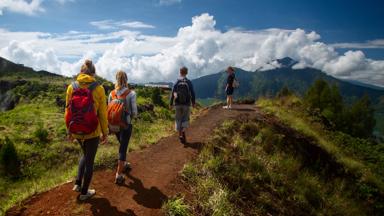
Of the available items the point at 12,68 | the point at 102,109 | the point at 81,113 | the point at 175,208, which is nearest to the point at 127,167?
the point at 175,208

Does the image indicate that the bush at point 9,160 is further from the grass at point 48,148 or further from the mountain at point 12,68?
the mountain at point 12,68

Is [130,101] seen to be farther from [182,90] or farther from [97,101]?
[182,90]

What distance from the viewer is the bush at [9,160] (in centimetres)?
1812

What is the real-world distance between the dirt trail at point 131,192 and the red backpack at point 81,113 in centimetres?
158

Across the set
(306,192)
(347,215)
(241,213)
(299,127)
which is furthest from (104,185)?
(299,127)

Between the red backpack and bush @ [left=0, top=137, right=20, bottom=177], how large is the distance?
14.2 m

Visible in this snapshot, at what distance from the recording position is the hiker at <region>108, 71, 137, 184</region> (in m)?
7.71

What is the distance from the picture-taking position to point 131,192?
24.9ft

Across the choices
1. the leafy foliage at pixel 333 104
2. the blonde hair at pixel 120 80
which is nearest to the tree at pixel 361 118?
the leafy foliage at pixel 333 104

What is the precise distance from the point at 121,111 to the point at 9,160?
44.7 feet

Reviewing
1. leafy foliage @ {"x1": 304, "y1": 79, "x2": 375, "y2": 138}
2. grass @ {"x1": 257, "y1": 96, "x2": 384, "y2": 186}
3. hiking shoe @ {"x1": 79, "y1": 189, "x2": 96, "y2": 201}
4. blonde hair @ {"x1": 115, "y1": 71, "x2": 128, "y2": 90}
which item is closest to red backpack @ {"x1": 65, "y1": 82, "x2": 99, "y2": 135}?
hiking shoe @ {"x1": 79, "y1": 189, "x2": 96, "y2": 201}

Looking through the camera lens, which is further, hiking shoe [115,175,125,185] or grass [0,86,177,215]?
grass [0,86,177,215]

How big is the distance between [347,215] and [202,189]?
19.3 ft

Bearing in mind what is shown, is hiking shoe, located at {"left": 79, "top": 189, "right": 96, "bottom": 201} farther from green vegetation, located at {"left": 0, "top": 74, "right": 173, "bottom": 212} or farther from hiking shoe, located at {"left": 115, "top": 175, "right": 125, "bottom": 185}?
green vegetation, located at {"left": 0, "top": 74, "right": 173, "bottom": 212}
